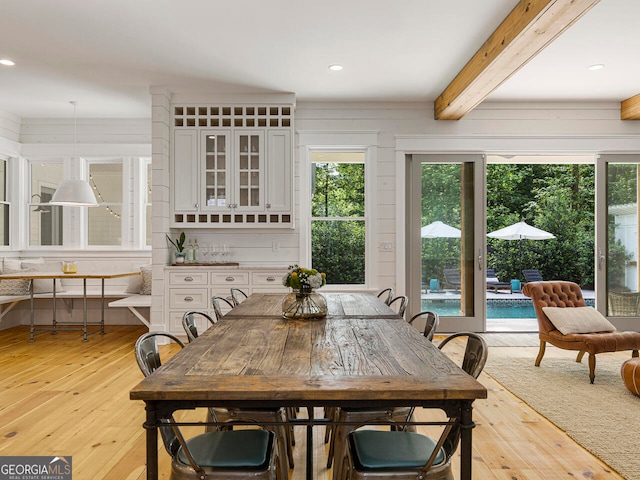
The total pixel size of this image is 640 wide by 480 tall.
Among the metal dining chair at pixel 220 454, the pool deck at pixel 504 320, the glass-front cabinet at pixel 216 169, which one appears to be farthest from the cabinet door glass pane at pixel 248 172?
the metal dining chair at pixel 220 454

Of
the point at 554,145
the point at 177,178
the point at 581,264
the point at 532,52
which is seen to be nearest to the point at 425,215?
the point at 554,145

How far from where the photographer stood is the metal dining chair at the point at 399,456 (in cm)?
161

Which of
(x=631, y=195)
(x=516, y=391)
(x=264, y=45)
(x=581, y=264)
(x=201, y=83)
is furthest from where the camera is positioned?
(x=581, y=264)

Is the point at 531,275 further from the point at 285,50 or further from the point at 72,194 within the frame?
the point at 72,194

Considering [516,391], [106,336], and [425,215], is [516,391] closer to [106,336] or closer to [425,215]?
[425,215]

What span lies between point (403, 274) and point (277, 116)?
2.52m

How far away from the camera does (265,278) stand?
565cm

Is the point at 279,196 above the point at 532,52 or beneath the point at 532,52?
beneath

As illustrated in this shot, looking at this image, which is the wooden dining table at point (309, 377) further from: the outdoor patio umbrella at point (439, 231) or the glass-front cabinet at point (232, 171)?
the outdoor patio umbrella at point (439, 231)

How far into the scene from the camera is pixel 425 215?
20.5 feet

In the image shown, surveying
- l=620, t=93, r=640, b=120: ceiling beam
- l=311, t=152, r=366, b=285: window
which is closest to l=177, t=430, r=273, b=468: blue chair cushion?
l=311, t=152, r=366, b=285: window

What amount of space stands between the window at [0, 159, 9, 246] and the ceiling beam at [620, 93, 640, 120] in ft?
27.4
